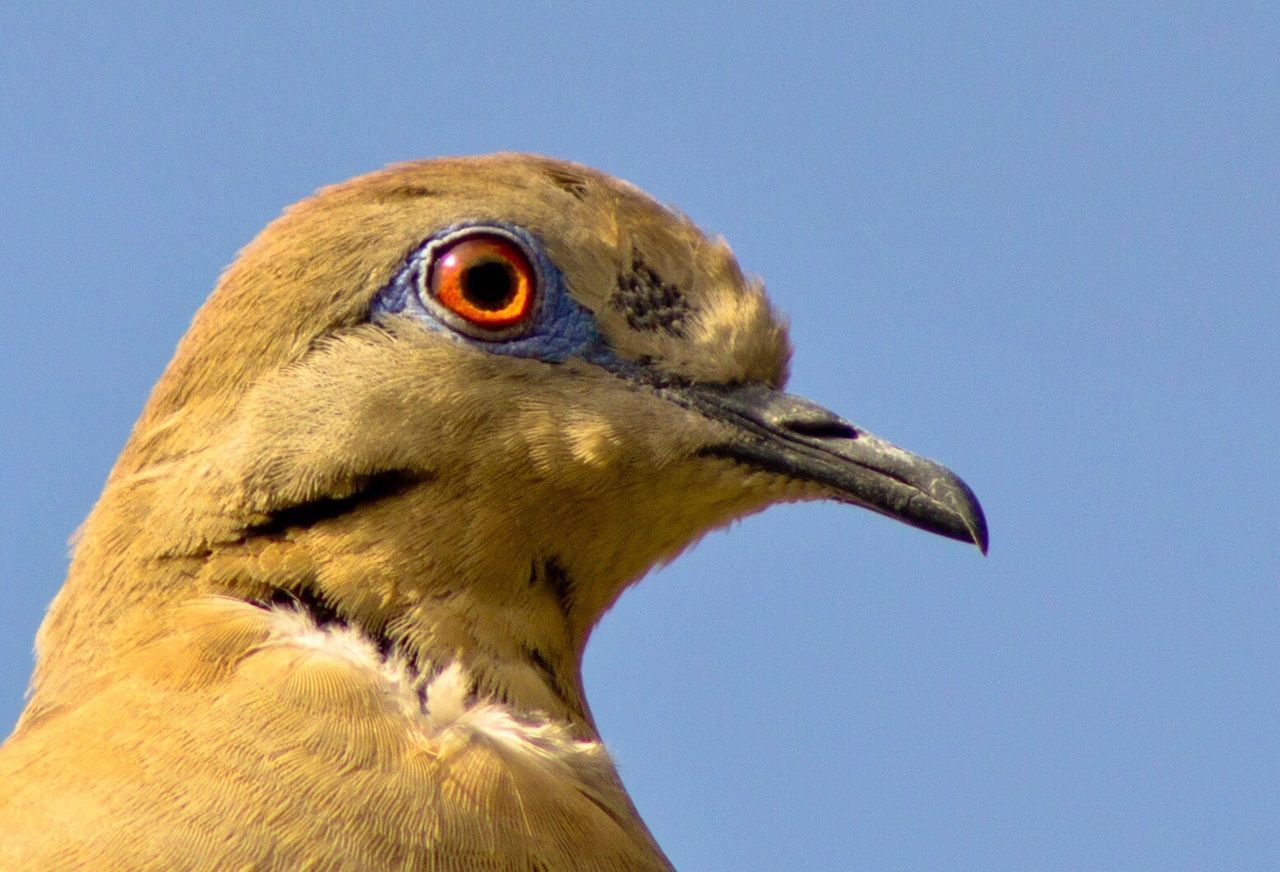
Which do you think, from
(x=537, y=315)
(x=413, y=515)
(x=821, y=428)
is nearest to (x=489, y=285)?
(x=537, y=315)

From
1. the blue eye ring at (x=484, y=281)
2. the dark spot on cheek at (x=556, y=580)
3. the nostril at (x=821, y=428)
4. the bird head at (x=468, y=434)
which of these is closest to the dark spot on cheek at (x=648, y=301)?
the bird head at (x=468, y=434)

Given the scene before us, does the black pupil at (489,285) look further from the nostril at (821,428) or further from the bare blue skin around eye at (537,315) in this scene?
the nostril at (821,428)

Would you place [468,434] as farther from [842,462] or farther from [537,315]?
[842,462]

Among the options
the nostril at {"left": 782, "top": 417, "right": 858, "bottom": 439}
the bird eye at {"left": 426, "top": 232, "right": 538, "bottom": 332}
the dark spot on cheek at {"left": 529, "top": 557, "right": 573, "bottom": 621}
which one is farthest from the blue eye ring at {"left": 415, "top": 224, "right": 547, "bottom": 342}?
the nostril at {"left": 782, "top": 417, "right": 858, "bottom": 439}

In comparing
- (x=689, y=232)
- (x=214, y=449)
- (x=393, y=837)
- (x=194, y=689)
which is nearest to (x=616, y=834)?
(x=393, y=837)

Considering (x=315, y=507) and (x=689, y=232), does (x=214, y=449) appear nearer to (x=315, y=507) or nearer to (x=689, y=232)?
(x=315, y=507)

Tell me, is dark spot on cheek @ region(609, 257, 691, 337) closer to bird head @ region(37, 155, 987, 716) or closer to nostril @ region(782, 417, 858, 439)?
bird head @ region(37, 155, 987, 716)
